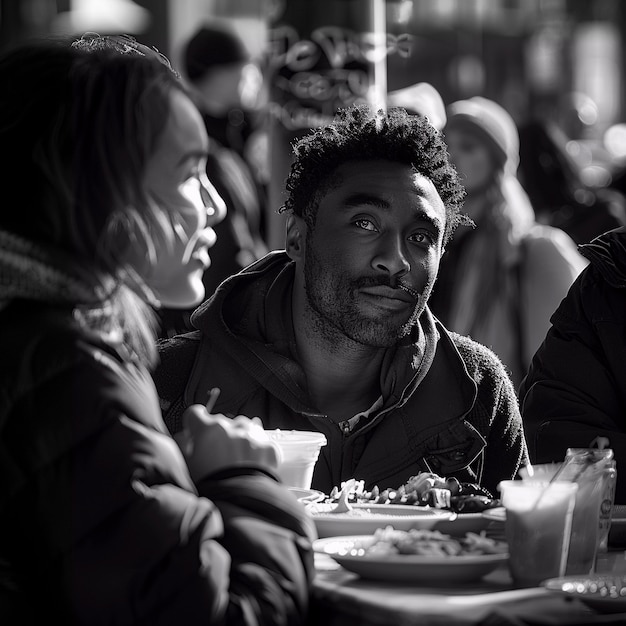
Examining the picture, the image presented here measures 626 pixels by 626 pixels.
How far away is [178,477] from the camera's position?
6.36 ft

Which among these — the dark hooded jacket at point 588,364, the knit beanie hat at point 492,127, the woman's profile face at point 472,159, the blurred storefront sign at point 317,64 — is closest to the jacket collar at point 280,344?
the dark hooded jacket at point 588,364

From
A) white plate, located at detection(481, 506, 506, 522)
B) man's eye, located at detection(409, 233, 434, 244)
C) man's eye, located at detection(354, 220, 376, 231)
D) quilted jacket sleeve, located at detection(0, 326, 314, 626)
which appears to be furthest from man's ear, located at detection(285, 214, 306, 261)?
quilted jacket sleeve, located at detection(0, 326, 314, 626)

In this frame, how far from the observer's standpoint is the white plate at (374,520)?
95.5 inches

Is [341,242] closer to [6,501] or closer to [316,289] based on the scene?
[316,289]

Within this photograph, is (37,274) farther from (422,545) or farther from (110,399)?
(422,545)

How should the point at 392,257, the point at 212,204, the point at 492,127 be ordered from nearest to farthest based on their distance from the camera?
the point at 212,204 → the point at 392,257 → the point at 492,127

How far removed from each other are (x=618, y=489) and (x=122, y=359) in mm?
1676

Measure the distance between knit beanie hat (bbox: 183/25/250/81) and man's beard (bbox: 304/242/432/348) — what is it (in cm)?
285

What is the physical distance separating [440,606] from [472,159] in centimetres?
456

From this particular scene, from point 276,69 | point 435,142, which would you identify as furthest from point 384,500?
point 276,69

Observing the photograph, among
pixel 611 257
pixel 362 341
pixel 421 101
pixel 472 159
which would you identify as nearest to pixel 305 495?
pixel 362 341

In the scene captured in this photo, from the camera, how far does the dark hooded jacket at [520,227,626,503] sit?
135 inches

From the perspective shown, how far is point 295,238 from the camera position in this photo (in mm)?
3672

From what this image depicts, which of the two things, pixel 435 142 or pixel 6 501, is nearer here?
pixel 6 501
